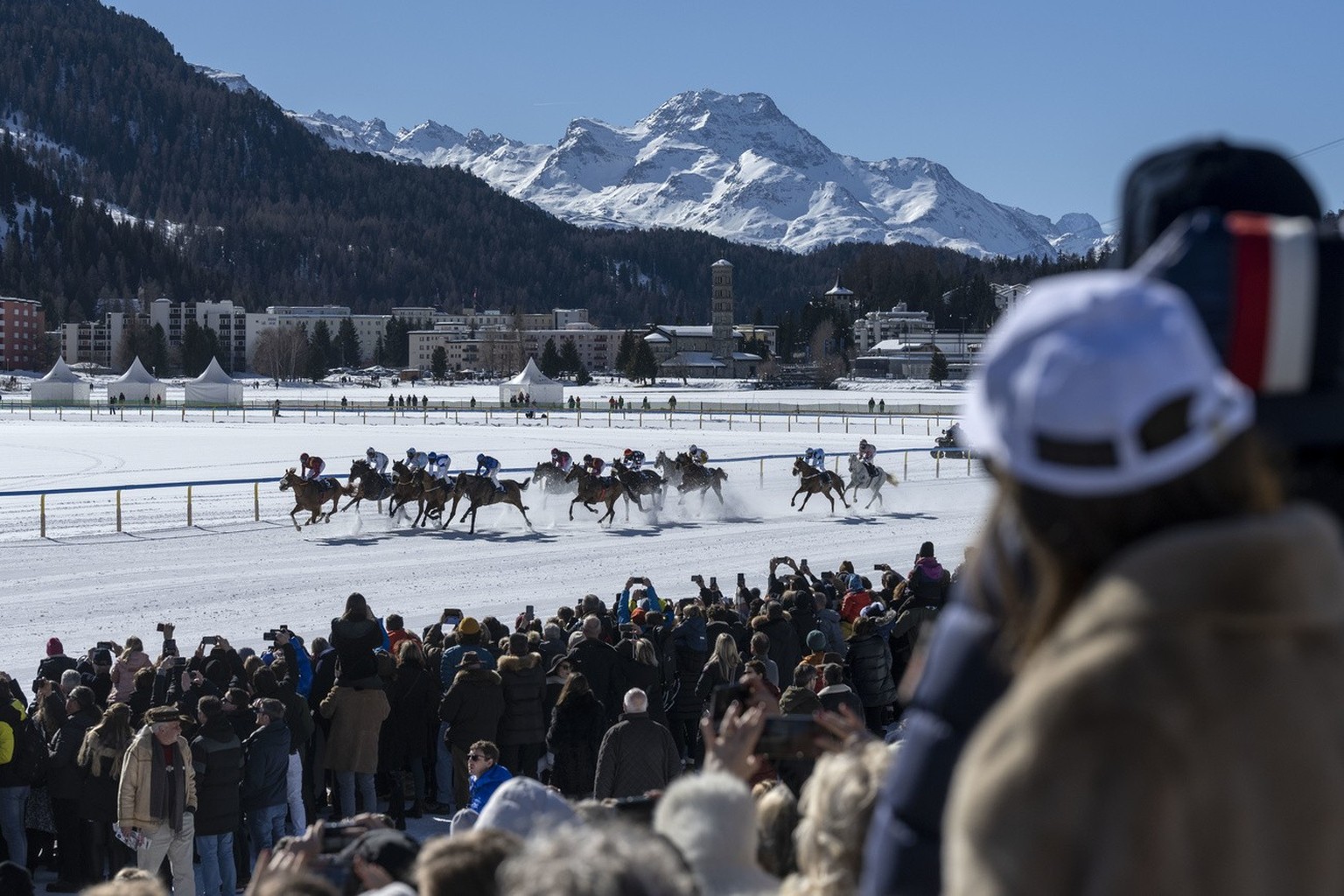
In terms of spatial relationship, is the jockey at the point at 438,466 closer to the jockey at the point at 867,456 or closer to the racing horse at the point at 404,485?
the racing horse at the point at 404,485

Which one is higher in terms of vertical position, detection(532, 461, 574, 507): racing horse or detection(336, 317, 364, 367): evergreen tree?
detection(336, 317, 364, 367): evergreen tree

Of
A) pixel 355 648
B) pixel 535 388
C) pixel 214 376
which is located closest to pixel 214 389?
pixel 214 376

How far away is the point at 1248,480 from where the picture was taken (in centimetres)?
141

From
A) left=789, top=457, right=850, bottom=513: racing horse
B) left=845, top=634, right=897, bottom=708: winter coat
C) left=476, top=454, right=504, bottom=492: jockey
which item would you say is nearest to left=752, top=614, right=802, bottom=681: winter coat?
left=845, top=634, right=897, bottom=708: winter coat

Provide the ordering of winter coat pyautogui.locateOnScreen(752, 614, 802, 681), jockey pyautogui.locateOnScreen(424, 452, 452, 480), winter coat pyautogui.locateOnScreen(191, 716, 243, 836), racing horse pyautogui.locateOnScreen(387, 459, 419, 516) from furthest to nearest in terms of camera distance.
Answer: racing horse pyautogui.locateOnScreen(387, 459, 419, 516), jockey pyautogui.locateOnScreen(424, 452, 452, 480), winter coat pyautogui.locateOnScreen(752, 614, 802, 681), winter coat pyautogui.locateOnScreen(191, 716, 243, 836)

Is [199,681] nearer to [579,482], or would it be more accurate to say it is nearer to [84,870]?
[84,870]

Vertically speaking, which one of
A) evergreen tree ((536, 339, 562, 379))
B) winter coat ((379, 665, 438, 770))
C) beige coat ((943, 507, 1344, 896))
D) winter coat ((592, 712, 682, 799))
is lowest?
winter coat ((379, 665, 438, 770))

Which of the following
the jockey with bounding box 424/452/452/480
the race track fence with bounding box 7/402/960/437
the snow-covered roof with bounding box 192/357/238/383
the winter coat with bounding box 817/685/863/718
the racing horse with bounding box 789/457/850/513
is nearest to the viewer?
the winter coat with bounding box 817/685/863/718

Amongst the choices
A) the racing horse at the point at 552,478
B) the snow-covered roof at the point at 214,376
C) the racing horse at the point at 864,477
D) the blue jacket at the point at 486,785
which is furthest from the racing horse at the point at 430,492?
the snow-covered roof at the point at 214,376

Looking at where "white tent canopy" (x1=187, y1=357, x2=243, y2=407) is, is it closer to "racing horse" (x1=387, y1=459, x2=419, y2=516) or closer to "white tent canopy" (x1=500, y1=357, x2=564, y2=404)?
"white tent canopy" (x1=500, y1=357, x2=564, y2=404)

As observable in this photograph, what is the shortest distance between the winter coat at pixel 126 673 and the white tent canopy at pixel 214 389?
2922 inches

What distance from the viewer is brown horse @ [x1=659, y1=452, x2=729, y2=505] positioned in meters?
28.2

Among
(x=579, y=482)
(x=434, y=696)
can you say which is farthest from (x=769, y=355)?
(x=434, y=696)

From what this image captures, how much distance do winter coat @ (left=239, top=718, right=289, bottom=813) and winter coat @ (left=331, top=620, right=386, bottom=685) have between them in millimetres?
1221
